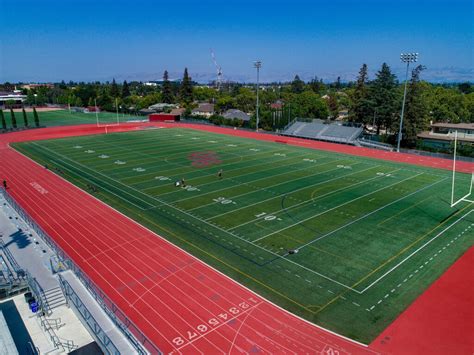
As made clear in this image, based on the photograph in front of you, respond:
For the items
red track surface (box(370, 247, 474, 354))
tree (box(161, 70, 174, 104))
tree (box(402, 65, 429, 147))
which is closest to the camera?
red track surface (box(370, 247, 474, 354))

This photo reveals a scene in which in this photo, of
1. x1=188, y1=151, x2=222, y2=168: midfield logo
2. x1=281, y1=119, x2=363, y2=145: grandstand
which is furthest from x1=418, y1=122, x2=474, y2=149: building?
x1=188, y1=151, x2=222, y2=168: midfield logo

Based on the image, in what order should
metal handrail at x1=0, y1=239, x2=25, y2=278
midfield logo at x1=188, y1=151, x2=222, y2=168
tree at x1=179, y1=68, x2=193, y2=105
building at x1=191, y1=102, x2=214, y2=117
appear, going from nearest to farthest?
metal handrail at x1=0, y1=239, x2=25, y2=278 → midfield logo at x1=188, y1=151, x2=222, y2=168 → building at x1=191, y1=102, x2=214, y2=117 → tree at x1=179, y1=68, x2=193, y2=105

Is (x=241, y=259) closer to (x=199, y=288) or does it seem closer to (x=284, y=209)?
(x=199, y=288)

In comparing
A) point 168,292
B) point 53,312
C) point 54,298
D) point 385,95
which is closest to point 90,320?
point 53,312

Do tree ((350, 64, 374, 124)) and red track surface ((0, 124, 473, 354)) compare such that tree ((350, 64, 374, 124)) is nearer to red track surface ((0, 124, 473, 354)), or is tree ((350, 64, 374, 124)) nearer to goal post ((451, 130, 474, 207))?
goal post ((451, 130, 474, 207))

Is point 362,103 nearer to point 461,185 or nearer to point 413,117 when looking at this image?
point 413,117

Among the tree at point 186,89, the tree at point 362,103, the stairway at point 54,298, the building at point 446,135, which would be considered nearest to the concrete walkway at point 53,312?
the stairway at point 54,298

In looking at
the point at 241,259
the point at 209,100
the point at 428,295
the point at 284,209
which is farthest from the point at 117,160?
the point at 209,100
